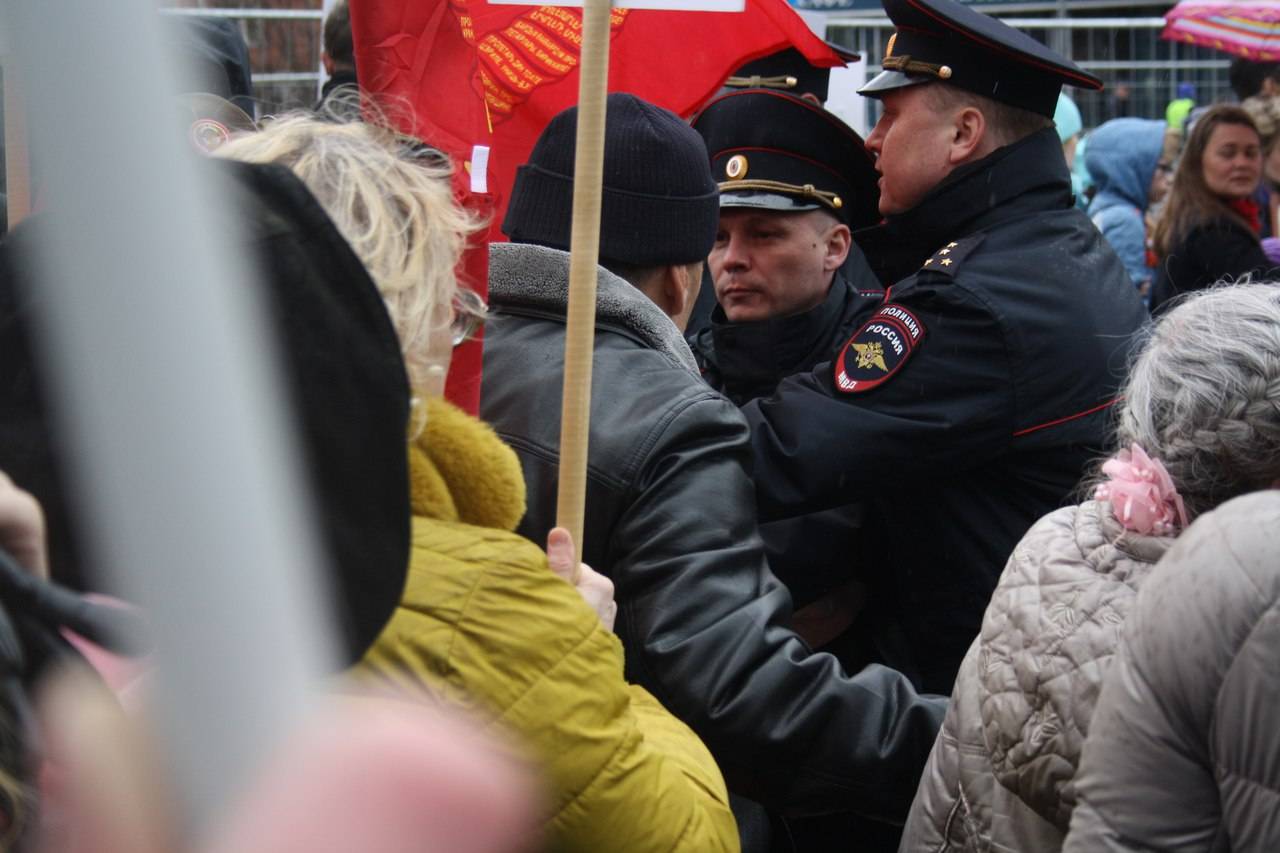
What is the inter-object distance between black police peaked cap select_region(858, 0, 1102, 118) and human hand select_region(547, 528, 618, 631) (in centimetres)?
160

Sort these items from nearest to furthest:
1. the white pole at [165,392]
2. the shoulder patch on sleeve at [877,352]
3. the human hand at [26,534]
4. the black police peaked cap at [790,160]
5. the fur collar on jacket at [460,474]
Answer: the white pole at [165,392] → the human hand at [26,534] → the fur collar on jacket at [460,474] → the shoulder patch on sleeve at [877,352] → the black police peaked cap at [790,160]

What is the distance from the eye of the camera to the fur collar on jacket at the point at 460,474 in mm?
1331

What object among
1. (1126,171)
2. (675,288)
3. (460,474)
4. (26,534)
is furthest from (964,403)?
(1126,171)

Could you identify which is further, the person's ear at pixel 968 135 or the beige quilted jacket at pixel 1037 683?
the person's ear at pixel 968 135

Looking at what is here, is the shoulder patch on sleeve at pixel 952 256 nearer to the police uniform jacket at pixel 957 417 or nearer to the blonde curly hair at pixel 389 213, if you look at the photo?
the police uniform jacket at pixel 957 417

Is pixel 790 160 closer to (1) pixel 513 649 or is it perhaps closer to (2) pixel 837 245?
(2) pixel 837 245

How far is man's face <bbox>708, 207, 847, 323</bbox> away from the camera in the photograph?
318cm

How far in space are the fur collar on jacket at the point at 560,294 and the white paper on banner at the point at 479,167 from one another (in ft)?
0.55

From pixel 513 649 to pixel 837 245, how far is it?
213cm

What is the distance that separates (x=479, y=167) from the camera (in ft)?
8.20

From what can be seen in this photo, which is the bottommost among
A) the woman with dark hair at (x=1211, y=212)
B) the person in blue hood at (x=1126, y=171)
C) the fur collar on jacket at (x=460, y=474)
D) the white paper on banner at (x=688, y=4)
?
the person in blue hood at (x=1126, y=171)

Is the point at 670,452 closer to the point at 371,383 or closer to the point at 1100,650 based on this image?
the point at 1100,650

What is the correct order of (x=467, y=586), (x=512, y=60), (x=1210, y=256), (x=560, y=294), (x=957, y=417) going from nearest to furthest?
1. (x=467, y=586)
2. (x=560, y=294)
3. (x=957, y=417)
4. (x=512, y=60)
5. (x=1210, y=256)

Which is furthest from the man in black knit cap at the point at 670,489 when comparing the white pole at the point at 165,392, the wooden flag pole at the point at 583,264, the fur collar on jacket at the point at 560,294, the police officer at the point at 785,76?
the white pole at the point at 165,392
